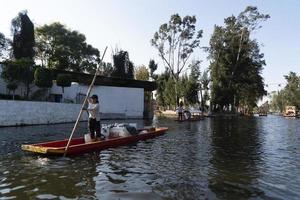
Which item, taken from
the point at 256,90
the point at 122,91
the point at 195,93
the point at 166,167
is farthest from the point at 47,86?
the point at 256,90

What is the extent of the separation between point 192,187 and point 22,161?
6.46 meters

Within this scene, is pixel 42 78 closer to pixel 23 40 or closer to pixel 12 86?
pixel 12 86

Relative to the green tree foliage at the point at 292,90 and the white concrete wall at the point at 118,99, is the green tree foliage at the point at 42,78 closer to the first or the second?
the white concrete wall at the point at 118,99

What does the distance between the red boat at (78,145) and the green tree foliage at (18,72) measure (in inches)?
734

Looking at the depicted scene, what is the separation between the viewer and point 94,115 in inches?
672

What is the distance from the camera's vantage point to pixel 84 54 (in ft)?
208

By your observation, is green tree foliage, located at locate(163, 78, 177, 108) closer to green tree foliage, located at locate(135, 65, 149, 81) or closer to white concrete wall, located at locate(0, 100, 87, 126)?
green tree foliage, located at locate(135, 65, 149, 81)

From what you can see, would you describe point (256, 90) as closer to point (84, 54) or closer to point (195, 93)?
point (195, 93)

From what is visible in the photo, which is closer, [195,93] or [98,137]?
[98,137]

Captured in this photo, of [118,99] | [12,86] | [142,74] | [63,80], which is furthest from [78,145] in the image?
[142,74]

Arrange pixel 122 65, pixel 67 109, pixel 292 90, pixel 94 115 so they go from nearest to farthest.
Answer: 1. pixel 94 115
2. pixel 67 109
3. pixel 122 65
4. pixel 292 90

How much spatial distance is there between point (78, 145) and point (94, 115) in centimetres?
199

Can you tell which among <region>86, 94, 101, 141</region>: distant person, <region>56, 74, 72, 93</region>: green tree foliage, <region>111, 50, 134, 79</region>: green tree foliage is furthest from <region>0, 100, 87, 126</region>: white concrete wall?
<region>111, 50, 134, 79</region>: green tree foliage

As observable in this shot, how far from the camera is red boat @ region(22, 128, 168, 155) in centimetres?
1439
